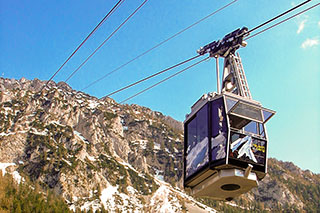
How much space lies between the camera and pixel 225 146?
14695 mm

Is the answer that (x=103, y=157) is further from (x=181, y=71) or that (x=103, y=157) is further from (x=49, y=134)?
(x=181, y=71)

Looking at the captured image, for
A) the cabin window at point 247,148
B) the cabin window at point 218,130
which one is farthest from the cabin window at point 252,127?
the cabin window at point 218,130

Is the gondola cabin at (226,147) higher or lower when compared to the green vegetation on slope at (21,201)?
lower

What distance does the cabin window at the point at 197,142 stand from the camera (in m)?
15.9

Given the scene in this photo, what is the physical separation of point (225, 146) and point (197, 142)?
88.9 inches

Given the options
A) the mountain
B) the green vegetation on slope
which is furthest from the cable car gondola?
the mountain

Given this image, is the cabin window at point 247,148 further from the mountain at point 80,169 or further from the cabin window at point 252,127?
the mountain at point 80,169

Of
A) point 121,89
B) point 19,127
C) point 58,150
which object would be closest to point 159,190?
point 58,150

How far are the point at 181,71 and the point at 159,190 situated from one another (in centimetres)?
16961

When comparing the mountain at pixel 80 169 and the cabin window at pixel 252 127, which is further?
the mountain at pixel 80 169

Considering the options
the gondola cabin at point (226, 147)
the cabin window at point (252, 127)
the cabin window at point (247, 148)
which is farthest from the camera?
the cabin window at point (252, 127)

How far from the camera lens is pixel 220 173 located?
1482cm

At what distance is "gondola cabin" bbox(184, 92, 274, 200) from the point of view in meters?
14.8

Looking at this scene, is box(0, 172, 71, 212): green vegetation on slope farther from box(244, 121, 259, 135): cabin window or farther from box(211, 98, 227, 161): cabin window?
box(244, 121, 259, 135): cabin window
